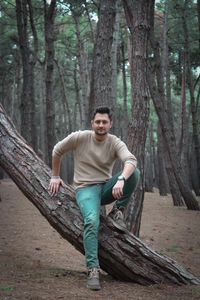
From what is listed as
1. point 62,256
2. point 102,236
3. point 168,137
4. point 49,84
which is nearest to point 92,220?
point 102,236

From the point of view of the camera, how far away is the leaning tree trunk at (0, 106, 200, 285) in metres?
4.61

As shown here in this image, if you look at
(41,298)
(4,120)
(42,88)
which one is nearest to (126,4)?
(4,120)

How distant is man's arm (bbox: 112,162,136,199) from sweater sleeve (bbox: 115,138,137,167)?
0.06 m

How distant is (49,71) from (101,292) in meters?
9.65

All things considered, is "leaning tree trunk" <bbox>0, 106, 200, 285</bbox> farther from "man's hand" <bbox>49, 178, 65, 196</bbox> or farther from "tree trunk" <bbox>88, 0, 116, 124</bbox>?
"tree trunk" <bbox>88, 0, 116, 124</bbox>

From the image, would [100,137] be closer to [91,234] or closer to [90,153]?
[90,153]

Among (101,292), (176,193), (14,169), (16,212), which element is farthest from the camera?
(176,193)

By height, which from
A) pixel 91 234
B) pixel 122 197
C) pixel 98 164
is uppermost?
pixel 98 164

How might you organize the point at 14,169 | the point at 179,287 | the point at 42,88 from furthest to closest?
the point at 42,88
the point at 14,169
the point at 179,287

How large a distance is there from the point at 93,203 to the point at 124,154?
71 centimetres

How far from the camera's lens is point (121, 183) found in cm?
433

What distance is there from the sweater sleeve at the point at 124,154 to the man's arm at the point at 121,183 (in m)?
0.06

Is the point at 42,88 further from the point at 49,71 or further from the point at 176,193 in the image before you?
the point at 176,193

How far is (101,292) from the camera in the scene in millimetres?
4168
